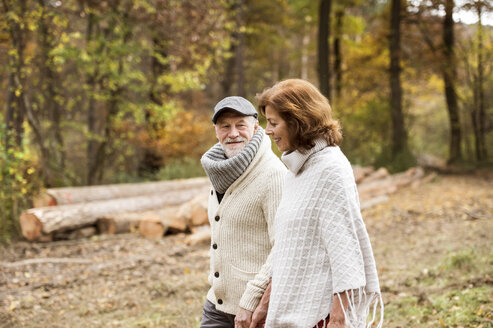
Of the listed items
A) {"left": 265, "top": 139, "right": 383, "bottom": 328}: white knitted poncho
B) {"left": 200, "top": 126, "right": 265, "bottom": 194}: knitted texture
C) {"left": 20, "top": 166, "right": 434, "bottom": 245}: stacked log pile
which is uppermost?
{"left": 200, "top": 126, "right": 265, "bottom": 194}: knitted texture

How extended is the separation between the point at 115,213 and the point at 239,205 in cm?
721

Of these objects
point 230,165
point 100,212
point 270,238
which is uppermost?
point 230,165

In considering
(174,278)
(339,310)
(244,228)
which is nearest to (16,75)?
(174,278)

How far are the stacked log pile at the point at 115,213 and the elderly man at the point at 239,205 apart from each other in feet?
18.1

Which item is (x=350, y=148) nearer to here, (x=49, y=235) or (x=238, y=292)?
(x=49, y=235)

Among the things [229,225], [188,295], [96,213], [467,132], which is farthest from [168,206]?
[467,132]

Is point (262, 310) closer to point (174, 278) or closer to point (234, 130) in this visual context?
point (234, 130)

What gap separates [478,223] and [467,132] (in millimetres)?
13375

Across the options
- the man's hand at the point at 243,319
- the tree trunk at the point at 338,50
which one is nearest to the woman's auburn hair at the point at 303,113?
the man's hand at the point at 243,319

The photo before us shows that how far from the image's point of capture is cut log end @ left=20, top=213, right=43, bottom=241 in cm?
821

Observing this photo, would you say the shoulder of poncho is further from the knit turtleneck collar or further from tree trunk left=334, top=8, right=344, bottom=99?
tree trunk left=334, top=8, right=344, bottom=99

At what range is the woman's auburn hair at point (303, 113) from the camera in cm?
229

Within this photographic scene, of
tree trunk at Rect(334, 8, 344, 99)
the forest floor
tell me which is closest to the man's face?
the forest floor

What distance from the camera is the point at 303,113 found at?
2287mm
